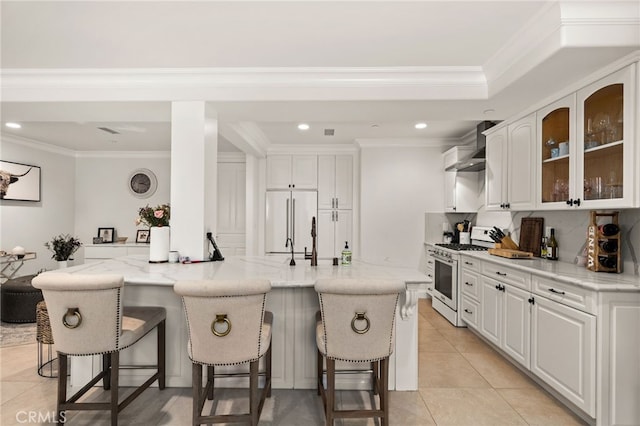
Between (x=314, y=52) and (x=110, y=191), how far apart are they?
5600mm

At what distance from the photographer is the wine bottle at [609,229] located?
2.35m

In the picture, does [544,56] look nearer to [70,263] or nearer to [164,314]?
[164,314]

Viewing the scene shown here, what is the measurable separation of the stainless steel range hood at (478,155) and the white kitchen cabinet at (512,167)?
184mm

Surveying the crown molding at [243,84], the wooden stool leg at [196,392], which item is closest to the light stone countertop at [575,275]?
the crown molding at [243,84]

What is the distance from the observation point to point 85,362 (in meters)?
2.50

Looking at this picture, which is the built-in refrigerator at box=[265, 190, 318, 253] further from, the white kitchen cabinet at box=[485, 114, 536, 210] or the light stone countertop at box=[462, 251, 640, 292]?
the light stone countertop at box=[462, 251, 640, 292]

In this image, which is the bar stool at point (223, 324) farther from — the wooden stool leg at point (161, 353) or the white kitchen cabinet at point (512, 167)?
the white kitchen cabinet at point (512, 167)

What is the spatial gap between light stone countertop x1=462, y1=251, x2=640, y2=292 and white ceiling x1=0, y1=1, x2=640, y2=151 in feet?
4.61

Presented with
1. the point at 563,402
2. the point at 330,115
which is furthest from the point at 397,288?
the point at 330,115

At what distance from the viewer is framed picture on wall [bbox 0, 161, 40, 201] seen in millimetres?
4840

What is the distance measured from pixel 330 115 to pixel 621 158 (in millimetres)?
2205

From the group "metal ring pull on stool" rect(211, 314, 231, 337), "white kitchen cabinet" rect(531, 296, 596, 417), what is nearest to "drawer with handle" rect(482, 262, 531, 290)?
"white kitchen cabinet" rect(531, 296, 596, 417)

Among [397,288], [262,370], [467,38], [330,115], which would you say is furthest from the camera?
[330,115]

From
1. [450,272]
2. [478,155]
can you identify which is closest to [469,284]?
[450,272]
